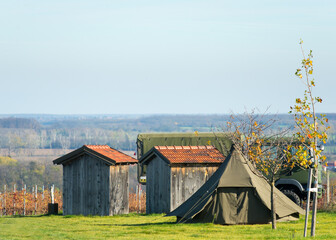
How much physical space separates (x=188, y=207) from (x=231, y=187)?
1779 mm

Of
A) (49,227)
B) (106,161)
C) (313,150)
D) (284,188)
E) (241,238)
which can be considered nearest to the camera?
(313,150)

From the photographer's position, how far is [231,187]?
25.1 meters

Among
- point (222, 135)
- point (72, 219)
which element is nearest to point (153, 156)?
point (72, 219)

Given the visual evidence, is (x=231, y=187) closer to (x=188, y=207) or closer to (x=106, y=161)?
(x=188, y=207)

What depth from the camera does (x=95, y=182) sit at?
33438 mm

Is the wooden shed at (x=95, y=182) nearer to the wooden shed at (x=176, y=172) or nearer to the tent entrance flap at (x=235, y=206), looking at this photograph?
the wooden shed at (x=176, y=172)

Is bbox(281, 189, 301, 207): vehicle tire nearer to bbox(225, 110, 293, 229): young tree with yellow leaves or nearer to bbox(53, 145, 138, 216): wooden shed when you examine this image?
bbox(225, 110, 293, 229): young tree with yellow leaves

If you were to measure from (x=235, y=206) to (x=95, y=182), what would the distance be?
10.2 meters

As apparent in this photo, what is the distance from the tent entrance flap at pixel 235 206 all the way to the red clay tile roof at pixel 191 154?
682 cm

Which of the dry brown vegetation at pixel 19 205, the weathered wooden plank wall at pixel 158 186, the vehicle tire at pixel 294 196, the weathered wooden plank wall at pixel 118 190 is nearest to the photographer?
the vehicle tire at pixel 294 196

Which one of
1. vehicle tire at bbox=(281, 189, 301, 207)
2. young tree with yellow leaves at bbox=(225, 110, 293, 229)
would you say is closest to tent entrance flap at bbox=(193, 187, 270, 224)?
young tree with yellow leaves at bbox=(225, 110, 293, 229)

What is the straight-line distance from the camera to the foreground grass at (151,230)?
2194 centimetres

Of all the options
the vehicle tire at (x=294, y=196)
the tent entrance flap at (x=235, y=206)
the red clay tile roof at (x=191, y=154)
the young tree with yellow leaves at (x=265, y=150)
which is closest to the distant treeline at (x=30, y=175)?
the red clay tile roof at (x=191, y=154)

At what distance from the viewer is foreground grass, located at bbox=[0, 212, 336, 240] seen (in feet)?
72.0
